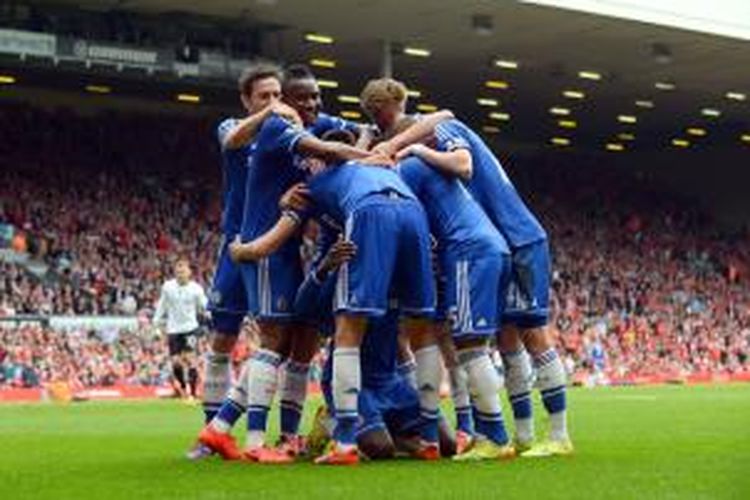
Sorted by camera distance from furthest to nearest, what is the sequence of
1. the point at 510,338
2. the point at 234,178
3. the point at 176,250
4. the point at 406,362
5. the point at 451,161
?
the point at 176,250, the point at 234,178, the point at 406,362, the point at 510,338, the point at 451,161

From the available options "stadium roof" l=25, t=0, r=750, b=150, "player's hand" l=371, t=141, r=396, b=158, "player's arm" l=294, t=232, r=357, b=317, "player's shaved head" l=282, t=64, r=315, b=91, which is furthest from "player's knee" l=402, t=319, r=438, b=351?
"stadium roof" l=25, t=0, r=750, b=150

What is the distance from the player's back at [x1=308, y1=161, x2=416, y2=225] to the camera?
9.46 metres

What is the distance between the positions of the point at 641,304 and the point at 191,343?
25329 mm

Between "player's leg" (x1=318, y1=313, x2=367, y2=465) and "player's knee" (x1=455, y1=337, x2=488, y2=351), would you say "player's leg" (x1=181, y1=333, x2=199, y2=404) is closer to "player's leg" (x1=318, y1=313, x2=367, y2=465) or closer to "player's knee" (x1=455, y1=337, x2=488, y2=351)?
"player's knee" (x1=455, y1=337, x2=488, y2=351)

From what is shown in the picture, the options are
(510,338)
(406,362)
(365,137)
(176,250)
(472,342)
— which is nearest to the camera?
(472,342)

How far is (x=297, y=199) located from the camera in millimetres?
9719

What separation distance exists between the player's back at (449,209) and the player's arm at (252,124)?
0.74 meters

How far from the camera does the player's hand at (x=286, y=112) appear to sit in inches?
382

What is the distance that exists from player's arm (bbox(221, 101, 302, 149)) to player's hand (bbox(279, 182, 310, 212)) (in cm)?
39

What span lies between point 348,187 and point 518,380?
1.71 m

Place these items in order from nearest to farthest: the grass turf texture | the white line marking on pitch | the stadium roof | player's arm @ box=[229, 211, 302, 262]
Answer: the grass turf texture → player's arm @ box=[229, 211, 302, 262] → the white line marking on pitch → the stadium roof

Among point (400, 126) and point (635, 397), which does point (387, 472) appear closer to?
point (400, 126)

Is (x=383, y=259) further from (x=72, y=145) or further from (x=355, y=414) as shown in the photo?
(x=72, y=145)

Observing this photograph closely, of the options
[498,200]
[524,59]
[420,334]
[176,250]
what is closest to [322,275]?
[420,334]
